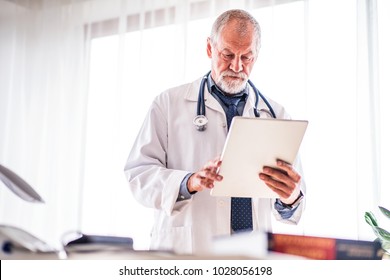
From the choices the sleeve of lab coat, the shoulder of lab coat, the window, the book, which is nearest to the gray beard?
the shoulder of lab coat

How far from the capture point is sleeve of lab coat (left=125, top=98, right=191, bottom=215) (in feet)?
5.08

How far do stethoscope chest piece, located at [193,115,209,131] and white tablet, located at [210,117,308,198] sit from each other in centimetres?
35

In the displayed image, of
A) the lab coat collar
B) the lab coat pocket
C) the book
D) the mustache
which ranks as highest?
the mustache

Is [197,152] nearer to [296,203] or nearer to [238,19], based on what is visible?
[296,203]

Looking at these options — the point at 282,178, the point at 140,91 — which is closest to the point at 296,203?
the point at 282,178

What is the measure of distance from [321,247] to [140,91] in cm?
228

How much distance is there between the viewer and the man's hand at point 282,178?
138 centimetres

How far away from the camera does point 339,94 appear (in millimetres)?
2369

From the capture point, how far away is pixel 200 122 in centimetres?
172

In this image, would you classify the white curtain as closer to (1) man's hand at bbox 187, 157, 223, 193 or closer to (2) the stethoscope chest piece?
(2) the stethoscope chest piece

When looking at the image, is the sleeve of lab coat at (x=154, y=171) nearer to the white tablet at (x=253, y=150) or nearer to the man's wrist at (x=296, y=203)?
the white tablet at (x=253, y=150)

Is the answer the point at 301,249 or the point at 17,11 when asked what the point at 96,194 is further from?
the point at 301,249
